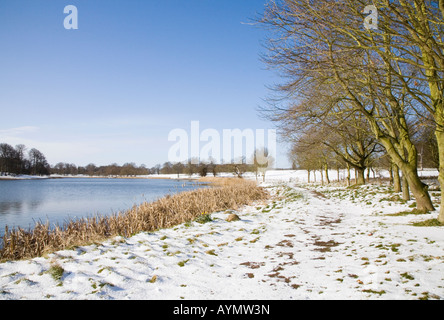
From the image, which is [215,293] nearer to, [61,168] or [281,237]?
[281,237]

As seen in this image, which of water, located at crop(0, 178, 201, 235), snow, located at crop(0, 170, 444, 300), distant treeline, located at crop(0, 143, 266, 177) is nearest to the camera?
snow, located at crop(0, 170, 444, 300)

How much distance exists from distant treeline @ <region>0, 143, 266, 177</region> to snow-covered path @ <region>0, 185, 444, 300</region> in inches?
1631

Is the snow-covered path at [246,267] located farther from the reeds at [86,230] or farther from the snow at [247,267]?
the reeds at [86,230]

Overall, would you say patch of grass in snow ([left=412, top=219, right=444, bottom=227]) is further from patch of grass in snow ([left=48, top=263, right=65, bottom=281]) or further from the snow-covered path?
patch of grass in snow ([left=48, top=263, right=65, bottom=281])

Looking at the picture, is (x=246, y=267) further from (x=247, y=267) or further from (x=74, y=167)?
(x=74, y=167)

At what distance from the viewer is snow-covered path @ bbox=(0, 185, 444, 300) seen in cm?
306

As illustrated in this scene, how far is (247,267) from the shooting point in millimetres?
4055

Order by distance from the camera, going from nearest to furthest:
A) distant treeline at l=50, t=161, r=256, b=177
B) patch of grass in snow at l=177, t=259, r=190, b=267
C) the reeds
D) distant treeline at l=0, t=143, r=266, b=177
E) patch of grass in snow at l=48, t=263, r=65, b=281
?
patch of grass in snow at l=48, t=263, r=65, b=281 → patch of grass in snow at l=177, t=259, r=190, b=267 → the reeds → distant treeline at l=0, t=143, r=266, b=177 → distant treeline at l=50, t=161, r=256, b=177

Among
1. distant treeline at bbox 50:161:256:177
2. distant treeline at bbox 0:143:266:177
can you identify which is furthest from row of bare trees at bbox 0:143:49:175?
distant treeline at bbox 50:161:256:177

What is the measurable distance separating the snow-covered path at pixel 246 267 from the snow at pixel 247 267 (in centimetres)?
1

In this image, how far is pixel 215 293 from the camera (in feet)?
10.3
